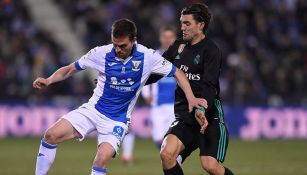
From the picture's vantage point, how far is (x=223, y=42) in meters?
21.5

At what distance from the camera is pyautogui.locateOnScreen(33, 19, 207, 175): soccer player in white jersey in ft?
28.6

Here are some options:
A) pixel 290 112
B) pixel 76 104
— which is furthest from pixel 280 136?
pixel 76 104

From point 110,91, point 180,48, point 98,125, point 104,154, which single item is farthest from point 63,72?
point 180,48

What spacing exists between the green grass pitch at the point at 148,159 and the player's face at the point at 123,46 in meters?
3.98

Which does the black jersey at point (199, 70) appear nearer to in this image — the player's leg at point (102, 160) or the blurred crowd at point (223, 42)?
the player's leg at point (102, 160)

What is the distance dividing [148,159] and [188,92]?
6.81m

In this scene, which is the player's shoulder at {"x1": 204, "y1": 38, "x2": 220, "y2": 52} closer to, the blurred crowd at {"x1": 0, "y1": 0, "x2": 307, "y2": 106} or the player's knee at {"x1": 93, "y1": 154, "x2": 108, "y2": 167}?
the player's knee at {"x1": 93, "y1": 154, "x2": 108, "y2": 167}

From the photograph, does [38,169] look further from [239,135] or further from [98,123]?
[239,135]

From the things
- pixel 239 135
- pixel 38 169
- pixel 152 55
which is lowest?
pixel 239 135

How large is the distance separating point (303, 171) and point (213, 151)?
428cm

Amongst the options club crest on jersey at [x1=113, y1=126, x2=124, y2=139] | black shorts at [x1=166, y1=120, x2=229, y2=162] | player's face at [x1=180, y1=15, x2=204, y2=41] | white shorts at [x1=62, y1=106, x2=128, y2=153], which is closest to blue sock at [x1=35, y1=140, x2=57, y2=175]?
white shorts at [x1=62, y1=106, x2=128, y2=153]

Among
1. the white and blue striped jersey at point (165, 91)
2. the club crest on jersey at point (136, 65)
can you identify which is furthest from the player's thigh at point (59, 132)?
the white and blue striped jersey at point (165, 91)

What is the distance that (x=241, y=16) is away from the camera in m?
21.9

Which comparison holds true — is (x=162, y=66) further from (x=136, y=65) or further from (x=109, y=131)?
(x=109, y=131)
